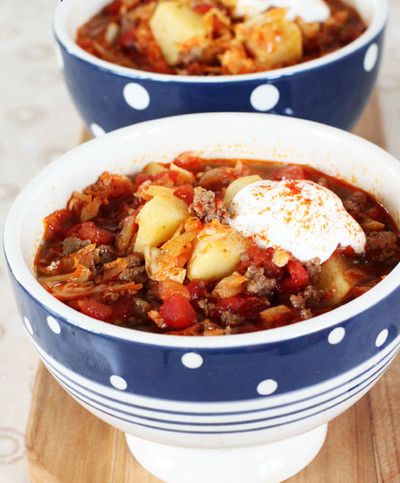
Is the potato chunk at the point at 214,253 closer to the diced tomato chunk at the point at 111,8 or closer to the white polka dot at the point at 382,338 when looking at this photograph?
the white polka dot at the point at 382,338

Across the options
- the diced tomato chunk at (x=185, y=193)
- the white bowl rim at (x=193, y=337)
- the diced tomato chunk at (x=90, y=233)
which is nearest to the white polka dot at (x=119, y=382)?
the white bowl rim at (x=193, y=337)

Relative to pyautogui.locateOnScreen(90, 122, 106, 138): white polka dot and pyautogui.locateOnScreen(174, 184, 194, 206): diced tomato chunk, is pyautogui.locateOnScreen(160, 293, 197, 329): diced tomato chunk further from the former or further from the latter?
pyautogui.locateOnScreen(90, 122, 106, 138): white polka dot

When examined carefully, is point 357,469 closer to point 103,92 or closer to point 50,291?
point 50,291

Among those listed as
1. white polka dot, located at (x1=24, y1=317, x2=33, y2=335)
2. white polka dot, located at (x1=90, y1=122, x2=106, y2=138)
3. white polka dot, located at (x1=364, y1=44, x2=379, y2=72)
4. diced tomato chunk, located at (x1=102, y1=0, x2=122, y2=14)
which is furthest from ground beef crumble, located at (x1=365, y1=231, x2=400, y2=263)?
diced tomato chunk, located at (x1=102, y1=0, x2=122, y2=14)

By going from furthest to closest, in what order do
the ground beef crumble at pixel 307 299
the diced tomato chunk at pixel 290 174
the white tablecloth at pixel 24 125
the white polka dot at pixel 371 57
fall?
the white polka dot at pixel 371 57 < the white tablecloth at pixel 24 125 < the diced tomato chunk at pixel 290 174 < the ground beef crumble at pixel 307 299

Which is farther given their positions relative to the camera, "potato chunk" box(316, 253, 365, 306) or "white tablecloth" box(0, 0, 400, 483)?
"white tablecloth" box(0, 0, 400, 483)

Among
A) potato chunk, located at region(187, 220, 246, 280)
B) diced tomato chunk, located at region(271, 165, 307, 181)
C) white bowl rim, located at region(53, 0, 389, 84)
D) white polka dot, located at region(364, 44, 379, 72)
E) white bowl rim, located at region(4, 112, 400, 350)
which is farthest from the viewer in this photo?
white polka dot, located at region(364, 44, 379, 72)
